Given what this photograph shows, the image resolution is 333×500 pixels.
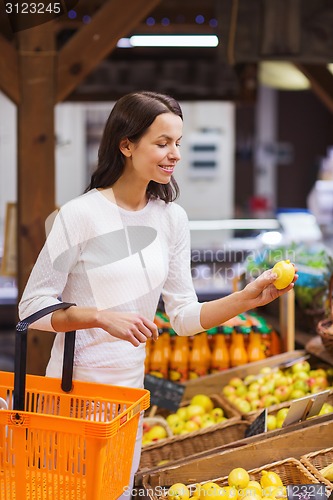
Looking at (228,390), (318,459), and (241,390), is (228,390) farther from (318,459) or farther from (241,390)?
(318,459)

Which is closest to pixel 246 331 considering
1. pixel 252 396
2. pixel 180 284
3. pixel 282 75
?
pixel 252 396

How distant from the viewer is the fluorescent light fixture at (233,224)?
27.1 feet

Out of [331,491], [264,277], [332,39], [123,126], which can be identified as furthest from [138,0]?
[331,491]

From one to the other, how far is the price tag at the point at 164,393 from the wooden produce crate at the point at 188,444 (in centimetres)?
23

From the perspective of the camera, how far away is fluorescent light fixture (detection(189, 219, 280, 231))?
8258 millimetres

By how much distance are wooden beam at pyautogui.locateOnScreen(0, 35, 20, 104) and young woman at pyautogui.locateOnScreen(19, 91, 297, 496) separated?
1.60m

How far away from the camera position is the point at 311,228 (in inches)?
316

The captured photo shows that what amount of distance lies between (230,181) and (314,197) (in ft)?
3.63

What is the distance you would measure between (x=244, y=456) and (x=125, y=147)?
1.23m

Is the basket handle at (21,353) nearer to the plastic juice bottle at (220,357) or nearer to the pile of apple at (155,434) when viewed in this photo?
the pile of apple at (155,434)

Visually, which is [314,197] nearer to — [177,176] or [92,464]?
[177,176]

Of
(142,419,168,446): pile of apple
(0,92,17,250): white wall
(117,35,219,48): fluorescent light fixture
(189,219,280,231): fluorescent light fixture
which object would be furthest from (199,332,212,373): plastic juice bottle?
(0,92,17,250): white wall

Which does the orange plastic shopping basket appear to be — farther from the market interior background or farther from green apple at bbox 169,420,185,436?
the market interior background

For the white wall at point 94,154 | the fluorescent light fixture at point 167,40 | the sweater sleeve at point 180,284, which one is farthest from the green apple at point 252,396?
the white wall at point 94,154
